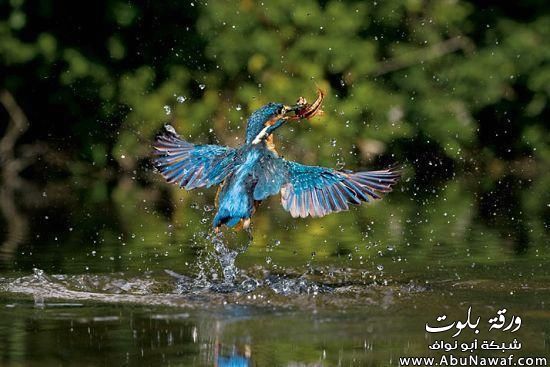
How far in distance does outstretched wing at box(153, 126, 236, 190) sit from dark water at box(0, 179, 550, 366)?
493mm

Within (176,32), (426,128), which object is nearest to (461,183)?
(426,128)

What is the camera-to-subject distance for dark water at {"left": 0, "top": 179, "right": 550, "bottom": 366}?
562 cm

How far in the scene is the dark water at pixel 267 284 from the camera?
18.4ft

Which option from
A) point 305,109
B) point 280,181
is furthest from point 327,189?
point 305,109

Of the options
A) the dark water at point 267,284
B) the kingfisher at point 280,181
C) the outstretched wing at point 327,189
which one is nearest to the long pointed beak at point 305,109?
the kingfisher at point 280,181

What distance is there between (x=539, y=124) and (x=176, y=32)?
4.05 meters

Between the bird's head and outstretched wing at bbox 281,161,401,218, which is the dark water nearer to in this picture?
outstretched wing at bbox 281,161,401,218

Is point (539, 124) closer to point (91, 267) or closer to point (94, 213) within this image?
point (94, 213)

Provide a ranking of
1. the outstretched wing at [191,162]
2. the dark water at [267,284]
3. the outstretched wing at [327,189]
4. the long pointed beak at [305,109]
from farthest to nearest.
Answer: the outstretched wing at [191,162], the long pointed beak at [305,109], the outstretched wing at [327,189], the dark water at [267,284]

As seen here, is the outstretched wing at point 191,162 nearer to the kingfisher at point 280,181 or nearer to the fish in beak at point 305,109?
the kingfisher at point 280,181

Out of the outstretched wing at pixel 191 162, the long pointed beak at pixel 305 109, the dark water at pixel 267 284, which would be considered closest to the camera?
the dark water at pixel 267 284

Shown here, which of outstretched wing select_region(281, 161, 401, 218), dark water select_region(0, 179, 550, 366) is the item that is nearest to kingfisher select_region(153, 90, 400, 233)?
outstretched wing select_region(281, 161, 401, 218)

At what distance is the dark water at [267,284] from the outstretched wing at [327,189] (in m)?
0.42

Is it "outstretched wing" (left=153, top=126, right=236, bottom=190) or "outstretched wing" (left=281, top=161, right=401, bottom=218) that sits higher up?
"outstretched wing" (left=153, top=126, right=236, bottom=190)
